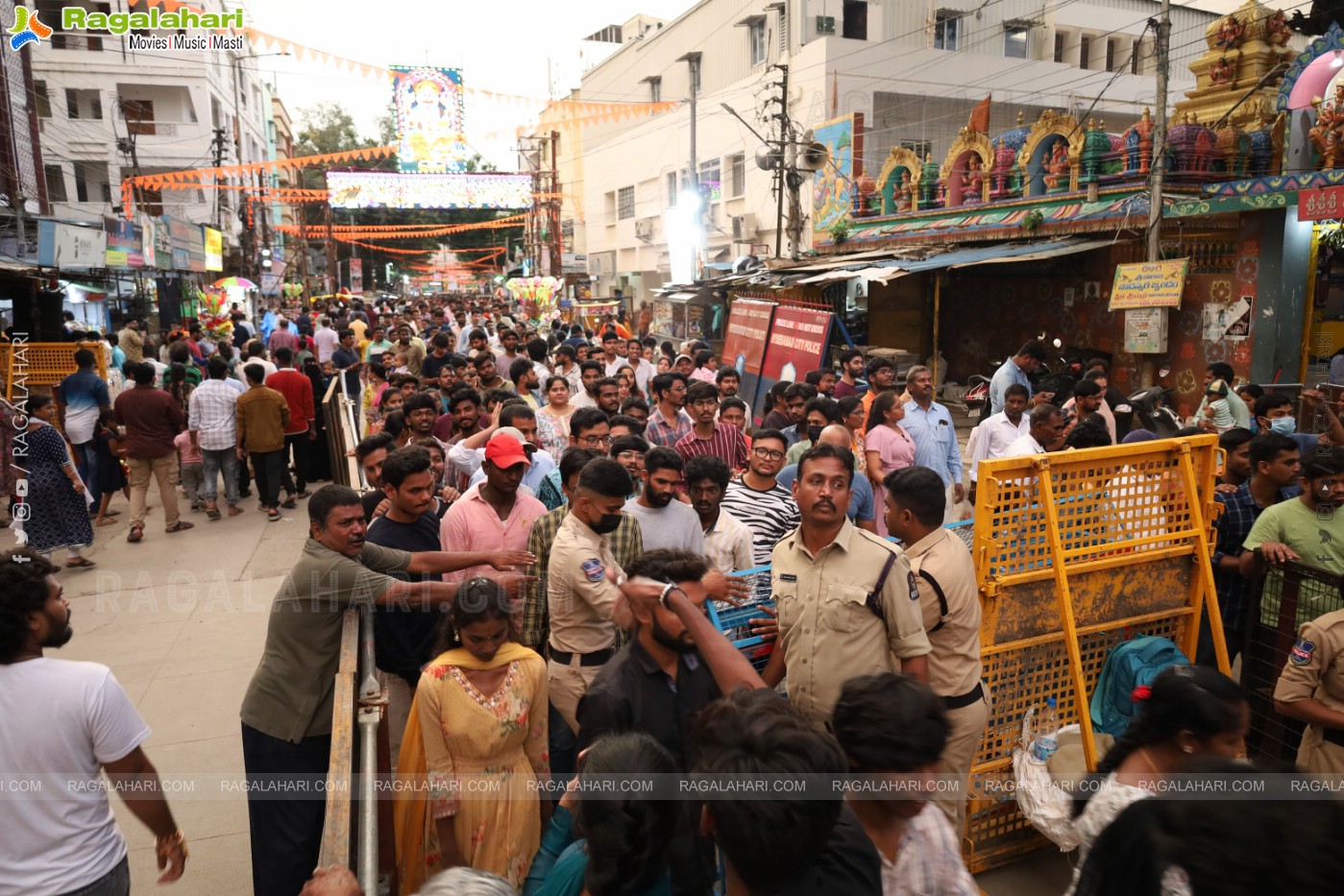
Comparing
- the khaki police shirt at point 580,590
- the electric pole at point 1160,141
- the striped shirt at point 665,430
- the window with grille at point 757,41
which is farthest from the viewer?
the window with grille at point 757,41

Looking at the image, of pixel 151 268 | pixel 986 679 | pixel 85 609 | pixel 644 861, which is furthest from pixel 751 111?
pixel 644 861

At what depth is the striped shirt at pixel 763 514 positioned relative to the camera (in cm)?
475

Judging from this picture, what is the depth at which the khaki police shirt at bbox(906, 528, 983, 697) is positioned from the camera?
3170 millimetres

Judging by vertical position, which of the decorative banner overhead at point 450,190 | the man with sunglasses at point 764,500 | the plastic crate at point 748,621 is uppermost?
the decorative banner overhead at point 450,190

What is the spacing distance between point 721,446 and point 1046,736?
3.17 m

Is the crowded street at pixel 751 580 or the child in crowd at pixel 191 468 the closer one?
the crowded street at pixel 751 580

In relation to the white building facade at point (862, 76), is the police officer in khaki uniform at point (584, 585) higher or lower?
lower

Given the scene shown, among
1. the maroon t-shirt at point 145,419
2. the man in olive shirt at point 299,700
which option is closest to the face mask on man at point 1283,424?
the man in olive shirt at point 299,700

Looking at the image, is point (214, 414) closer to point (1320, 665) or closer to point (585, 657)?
point (585, 657)

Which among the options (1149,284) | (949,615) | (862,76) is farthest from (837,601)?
(862,76)

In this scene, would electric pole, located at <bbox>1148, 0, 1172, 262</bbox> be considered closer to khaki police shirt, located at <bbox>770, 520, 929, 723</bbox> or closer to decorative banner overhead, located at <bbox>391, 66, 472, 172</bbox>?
khaki police shirt, located at <bbox>770, 520, 929, 723</bbox>

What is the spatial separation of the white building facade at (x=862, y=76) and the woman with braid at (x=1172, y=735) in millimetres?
20066

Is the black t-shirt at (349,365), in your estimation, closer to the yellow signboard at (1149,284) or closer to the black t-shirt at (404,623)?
the black t-shirt at (404,623)

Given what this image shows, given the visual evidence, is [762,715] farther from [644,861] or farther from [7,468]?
[7,468]
